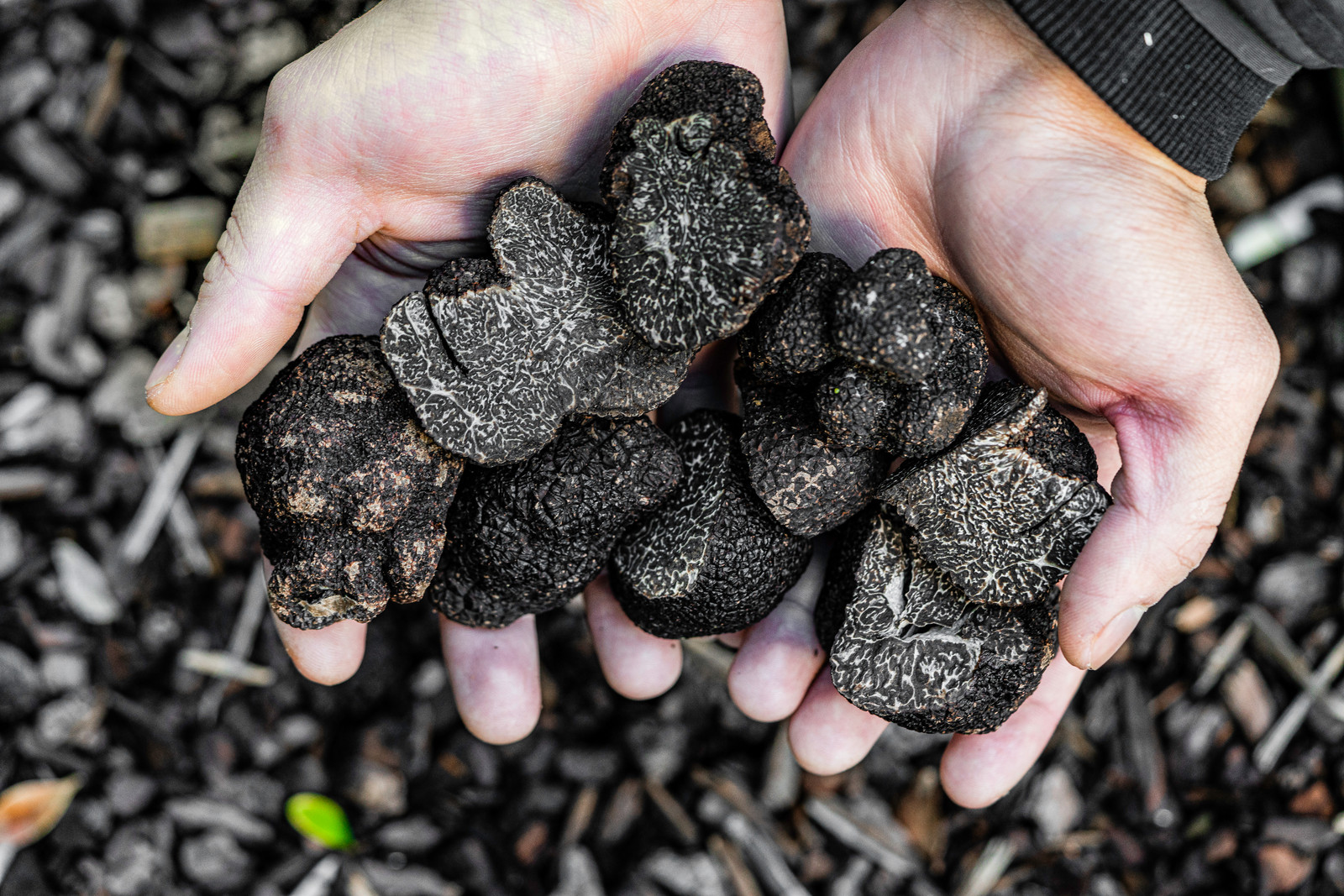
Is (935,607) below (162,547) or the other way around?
the other way around

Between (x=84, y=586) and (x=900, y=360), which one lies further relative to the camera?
(x=84, y=586)

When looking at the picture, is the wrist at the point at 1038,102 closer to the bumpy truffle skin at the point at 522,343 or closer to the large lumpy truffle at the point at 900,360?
the large lumpy truffle at the point at 900,360

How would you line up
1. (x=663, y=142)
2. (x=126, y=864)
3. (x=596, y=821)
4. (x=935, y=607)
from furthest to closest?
(x=596, y=821)
(x=126, y=864)
(x=935, y=607)
(x=663, y=142)

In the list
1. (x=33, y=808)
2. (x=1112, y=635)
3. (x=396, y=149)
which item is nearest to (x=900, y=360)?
(x=1112, y=635)

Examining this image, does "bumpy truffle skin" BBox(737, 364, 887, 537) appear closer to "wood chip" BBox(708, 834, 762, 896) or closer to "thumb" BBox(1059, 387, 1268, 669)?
"thumb" BBox(1059, 387, 1268, 669)

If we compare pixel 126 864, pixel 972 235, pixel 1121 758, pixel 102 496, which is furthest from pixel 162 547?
pixel 1121 758

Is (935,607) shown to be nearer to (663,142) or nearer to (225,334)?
(663,142)

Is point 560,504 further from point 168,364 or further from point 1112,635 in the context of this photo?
point 1112,635
